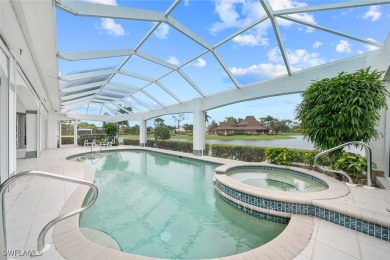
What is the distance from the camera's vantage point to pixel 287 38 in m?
7.16

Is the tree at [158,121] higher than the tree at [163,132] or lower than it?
higher

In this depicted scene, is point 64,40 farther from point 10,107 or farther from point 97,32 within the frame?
point 10,107

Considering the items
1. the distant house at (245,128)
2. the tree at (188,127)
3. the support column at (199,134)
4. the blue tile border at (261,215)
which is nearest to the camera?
the blue tile border at (261,215)

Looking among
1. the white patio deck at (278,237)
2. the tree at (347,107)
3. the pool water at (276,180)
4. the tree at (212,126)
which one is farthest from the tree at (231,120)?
the white patio deck at (278,237)

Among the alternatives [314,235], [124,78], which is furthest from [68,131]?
[314,235]

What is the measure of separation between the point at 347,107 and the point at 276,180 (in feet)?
10.2

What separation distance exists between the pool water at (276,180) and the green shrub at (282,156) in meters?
0.65

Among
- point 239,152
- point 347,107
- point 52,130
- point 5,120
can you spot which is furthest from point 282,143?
point 52,130

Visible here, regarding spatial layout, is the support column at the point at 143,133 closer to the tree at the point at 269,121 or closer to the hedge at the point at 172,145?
the hedge at the point at 172,145

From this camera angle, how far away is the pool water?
19.5ft

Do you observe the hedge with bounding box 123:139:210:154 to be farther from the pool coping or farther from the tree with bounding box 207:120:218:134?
the pool coping

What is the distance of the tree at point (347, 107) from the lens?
553 cm

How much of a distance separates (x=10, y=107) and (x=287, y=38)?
8.70 meters

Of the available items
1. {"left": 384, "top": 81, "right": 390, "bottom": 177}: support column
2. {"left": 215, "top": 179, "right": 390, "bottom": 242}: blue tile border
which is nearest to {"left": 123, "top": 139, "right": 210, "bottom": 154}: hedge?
{"left": 215, "top": 179, "right": 390, "bottom": 242}: blue tile border
